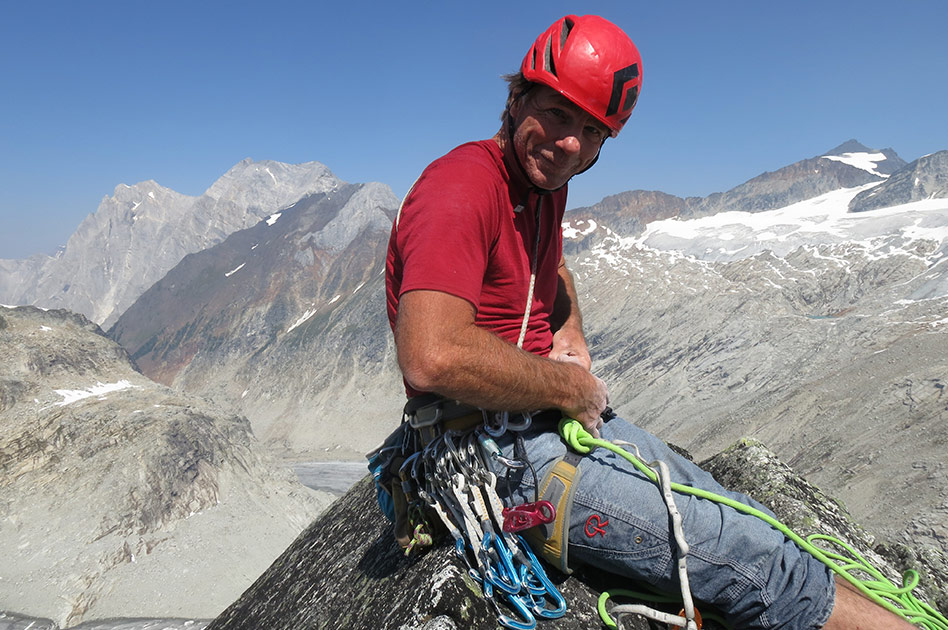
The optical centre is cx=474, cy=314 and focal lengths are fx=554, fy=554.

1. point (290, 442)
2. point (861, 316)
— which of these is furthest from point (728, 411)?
point (290, 442)

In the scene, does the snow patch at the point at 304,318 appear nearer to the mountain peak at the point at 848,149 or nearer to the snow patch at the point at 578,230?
the snow patch at the point at 578,230

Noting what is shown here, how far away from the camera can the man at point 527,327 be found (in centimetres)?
281

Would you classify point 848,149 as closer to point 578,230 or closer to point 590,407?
point 578,230

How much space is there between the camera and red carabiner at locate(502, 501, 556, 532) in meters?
3.14

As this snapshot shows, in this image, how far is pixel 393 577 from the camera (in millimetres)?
4203

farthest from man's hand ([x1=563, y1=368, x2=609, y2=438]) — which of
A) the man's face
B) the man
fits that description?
the man's face

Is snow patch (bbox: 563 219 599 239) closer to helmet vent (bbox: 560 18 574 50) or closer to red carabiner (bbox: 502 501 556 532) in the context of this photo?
helmet vent (bbox: 560 18 574 50)

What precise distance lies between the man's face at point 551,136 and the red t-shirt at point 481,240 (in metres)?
0.13

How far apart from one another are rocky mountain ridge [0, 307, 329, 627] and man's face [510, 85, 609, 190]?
214ft

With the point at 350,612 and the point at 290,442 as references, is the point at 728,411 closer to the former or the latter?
the point at 350,612

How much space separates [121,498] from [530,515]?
7231 centimetres

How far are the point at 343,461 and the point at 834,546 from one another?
10275 centimetres

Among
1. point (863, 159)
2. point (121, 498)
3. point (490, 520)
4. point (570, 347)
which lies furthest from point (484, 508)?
point (863, 159)

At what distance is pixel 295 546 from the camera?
6.95 m
